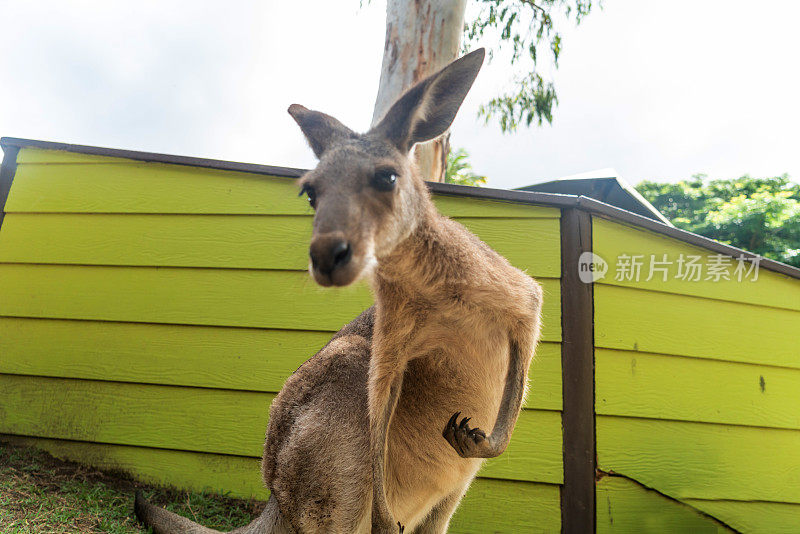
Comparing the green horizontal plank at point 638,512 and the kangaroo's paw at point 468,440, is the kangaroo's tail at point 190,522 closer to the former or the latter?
the kangaroo's paw at point 468,440

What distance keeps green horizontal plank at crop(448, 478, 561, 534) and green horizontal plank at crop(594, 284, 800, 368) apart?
2.69ft

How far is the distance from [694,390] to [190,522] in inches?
101

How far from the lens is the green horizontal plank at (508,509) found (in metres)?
2.53

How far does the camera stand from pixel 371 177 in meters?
1.51

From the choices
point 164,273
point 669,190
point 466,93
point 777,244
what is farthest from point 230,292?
point 669,190

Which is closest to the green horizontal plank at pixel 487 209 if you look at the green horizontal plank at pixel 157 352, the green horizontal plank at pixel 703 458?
the green horizontal plank at pixel 157 352

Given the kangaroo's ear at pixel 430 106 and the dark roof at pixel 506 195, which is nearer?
the kangaroo's ear at pixel 430 106

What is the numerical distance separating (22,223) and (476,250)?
3021mm

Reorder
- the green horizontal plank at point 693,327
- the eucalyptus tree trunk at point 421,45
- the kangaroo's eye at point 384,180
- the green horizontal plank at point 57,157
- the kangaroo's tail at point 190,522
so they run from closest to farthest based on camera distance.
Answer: the kangaroo's eye at point 384,180 < the kangaroo's tail at point 190,522 < the green horizontal plank at point 693,327 < the green horizontal plank at point 57,157 < the eucalyptus tree trunk at point 421,45

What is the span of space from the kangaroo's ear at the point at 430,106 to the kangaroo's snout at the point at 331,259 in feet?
1.86

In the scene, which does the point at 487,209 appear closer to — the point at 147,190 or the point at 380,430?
the point at 380,430

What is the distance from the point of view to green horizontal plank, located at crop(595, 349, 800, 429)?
2.68 meters

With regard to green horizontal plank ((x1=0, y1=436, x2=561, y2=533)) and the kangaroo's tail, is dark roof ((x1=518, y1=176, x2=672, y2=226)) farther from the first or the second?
the kangaroo's tail

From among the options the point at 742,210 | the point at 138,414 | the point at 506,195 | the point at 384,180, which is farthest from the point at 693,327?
the point at 742,210
